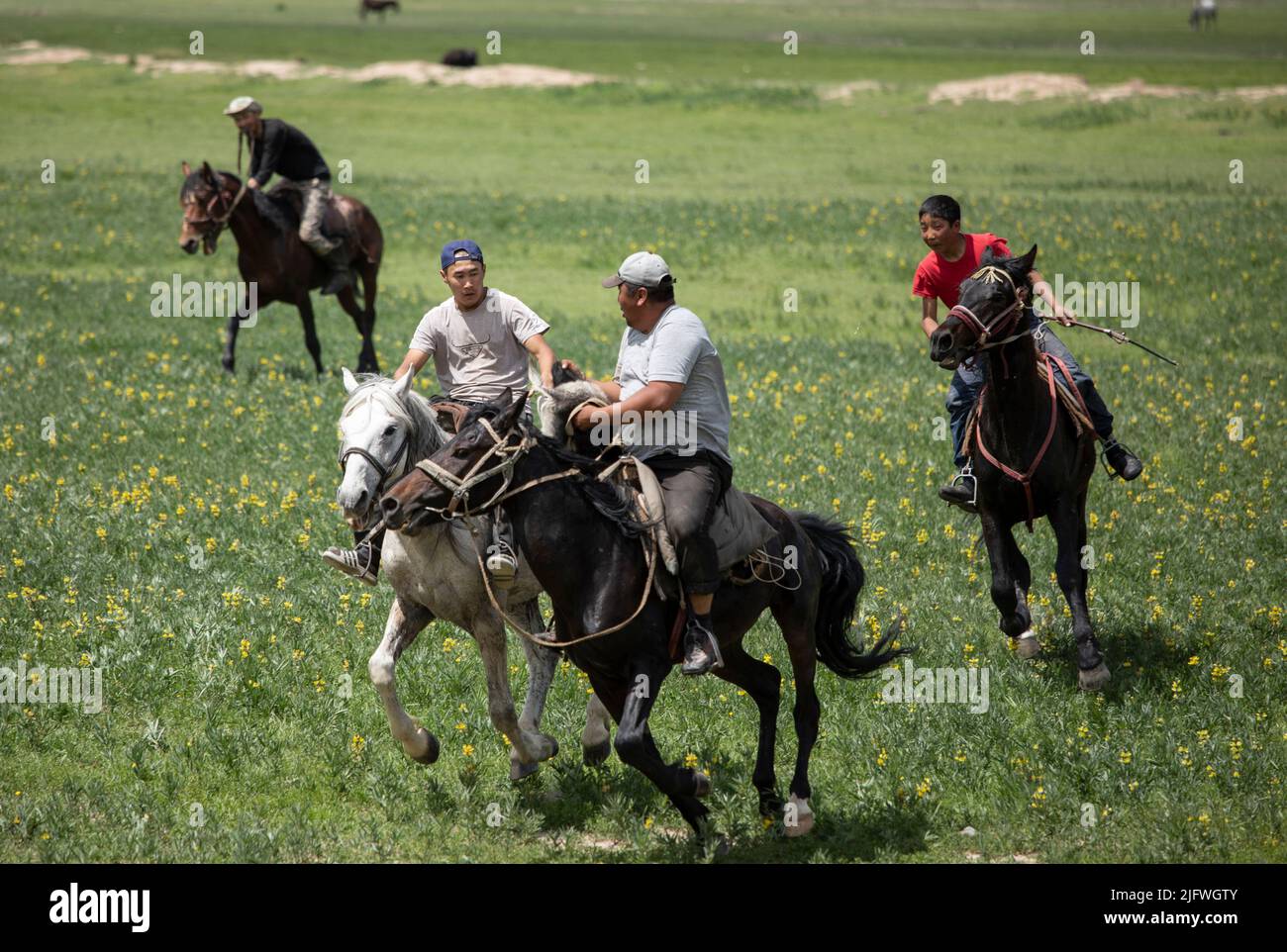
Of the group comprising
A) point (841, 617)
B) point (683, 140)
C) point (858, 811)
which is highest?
point (683, 140)

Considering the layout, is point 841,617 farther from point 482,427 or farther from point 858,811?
point 482,427

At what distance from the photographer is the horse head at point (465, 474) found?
754cm

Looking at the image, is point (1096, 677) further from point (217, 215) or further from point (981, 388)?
point (217, 215)

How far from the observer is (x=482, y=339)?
1000 centimetres

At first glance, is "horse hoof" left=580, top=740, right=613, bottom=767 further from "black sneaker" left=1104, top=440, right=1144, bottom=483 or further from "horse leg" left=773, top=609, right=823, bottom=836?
"black sneaker" left=1104, top=440, right=1144, bottom=483

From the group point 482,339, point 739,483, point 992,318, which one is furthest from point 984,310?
point 739,483

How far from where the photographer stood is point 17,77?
216 ft

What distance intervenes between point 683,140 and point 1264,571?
41.3m

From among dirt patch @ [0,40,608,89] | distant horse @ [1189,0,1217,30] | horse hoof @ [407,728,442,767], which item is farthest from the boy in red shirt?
distant horse @ [1189,0,1217,30]

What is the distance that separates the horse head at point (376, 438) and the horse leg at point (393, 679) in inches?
32.7

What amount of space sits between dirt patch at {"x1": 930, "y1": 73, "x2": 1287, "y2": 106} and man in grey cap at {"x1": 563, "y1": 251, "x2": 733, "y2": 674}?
54488mm

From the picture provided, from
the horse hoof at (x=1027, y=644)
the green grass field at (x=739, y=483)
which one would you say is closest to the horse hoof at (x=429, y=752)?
the green grass field at (x=739, y=483)

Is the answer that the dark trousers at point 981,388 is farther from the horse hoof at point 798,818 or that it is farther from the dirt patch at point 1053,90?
the dirt patch at point 1053,90

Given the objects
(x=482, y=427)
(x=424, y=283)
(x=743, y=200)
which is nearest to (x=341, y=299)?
(x=424, y=283)
